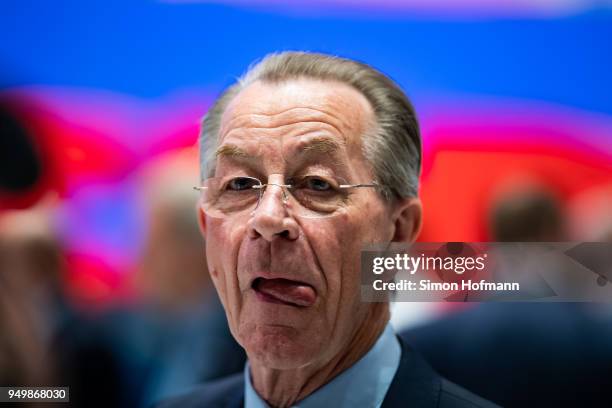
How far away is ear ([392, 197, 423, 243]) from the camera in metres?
2.10

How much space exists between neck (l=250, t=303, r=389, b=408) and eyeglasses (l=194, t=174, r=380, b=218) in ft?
1.13

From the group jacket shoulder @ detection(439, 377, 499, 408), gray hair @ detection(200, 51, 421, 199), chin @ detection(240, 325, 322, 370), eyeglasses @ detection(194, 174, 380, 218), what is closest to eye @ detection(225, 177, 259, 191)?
eyeglasses @ detection(194, 174, 380, 218)

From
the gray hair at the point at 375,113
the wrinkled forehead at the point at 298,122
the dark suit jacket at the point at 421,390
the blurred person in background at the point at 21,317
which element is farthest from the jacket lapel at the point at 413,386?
the blurred person in background at the point at 21,317

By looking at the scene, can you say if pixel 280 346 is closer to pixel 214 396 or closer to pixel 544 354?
pixel 214 396

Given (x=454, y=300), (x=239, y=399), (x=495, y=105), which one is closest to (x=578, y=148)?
(x=495, y=105)

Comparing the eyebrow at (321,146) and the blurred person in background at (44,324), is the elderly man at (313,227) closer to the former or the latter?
the eyebrow at (321,146)

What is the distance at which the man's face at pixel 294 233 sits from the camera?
1932mm

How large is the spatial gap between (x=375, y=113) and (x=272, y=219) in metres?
0.43

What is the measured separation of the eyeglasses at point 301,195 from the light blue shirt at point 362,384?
409mm

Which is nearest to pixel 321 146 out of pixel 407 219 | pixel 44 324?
pixel 407 219

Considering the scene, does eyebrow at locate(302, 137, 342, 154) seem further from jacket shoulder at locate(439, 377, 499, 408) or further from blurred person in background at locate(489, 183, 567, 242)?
jacket shoulder at locate(439, 377, 499, 408)

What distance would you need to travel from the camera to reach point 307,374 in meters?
2.04

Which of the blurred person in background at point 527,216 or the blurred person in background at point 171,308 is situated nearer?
the blurred person in background at point 527,216

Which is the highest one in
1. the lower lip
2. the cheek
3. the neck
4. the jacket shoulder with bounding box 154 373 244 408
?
the cheek
